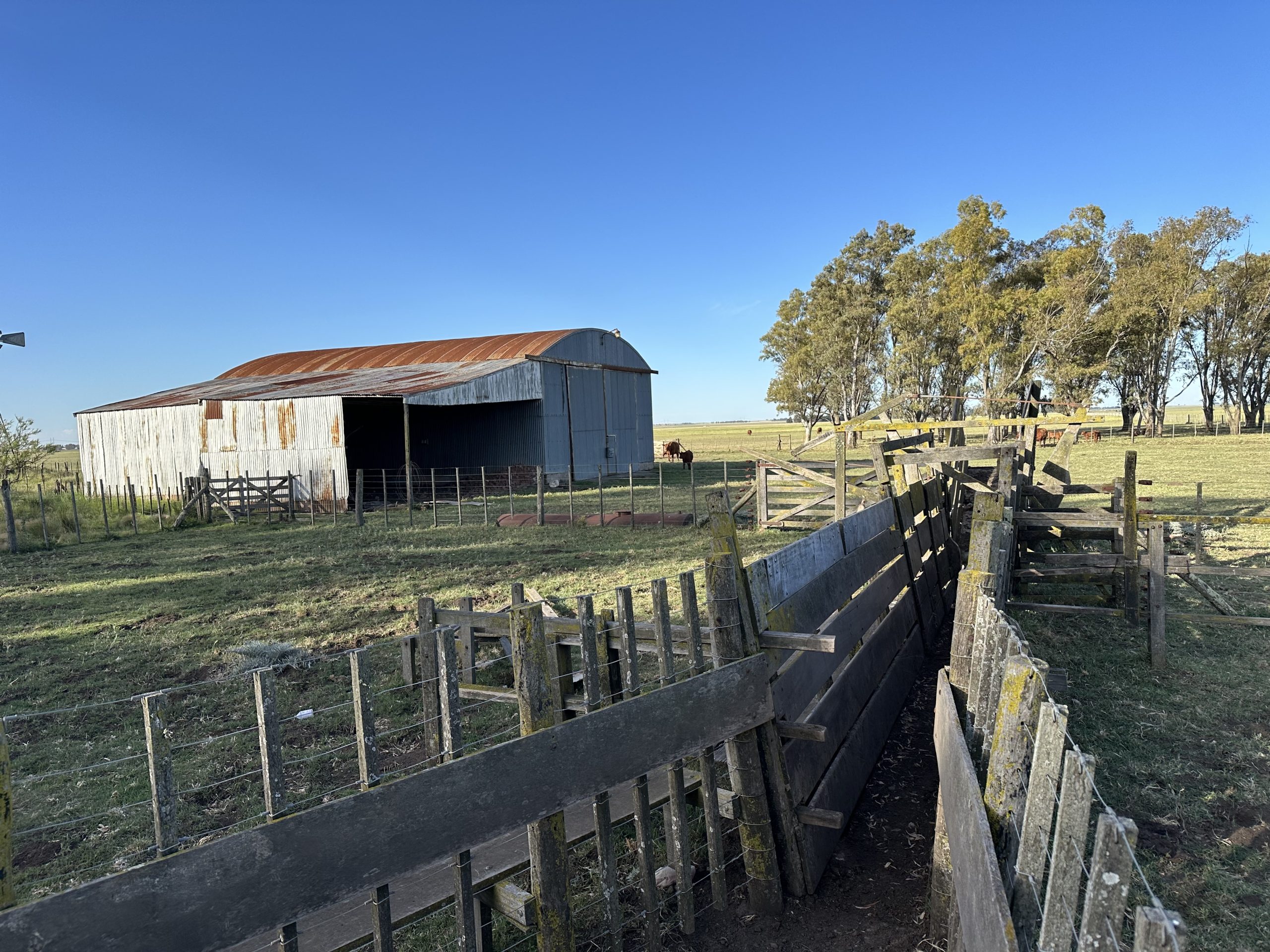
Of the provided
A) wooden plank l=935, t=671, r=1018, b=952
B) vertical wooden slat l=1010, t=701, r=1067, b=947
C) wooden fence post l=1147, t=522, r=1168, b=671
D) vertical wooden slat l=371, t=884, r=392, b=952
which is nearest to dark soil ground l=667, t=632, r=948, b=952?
wooden plank l=935, t=671, r=1018, b=952

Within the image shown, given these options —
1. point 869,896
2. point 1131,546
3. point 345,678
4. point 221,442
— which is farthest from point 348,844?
point 221,442

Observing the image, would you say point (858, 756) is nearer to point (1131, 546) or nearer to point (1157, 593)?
point (1157, 593)

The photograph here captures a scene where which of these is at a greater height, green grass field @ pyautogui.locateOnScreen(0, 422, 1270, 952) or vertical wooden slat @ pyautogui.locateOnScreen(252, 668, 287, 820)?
vertical wooden slat @ pyautogui.locateOnScreen(252, 668, 287, 820)

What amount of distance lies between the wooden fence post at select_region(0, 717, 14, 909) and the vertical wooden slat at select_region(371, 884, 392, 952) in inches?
36.1

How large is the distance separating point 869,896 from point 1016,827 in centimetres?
194

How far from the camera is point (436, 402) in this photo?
23.9m

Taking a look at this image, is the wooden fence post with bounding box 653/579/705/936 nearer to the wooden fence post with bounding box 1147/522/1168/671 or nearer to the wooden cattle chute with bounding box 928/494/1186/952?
the wooden cattle chute with bounding box 928/494/1186/952

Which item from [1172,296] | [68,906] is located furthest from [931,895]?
[1172,296]

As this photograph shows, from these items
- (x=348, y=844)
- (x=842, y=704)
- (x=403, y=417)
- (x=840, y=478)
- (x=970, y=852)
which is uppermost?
(x=403, y=417)

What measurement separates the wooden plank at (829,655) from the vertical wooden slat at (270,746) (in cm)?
213

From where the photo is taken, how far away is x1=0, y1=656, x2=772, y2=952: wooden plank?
5.70 ft

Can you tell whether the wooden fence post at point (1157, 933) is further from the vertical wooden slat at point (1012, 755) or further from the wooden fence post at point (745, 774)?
the wooden fence post at point (745, 774)

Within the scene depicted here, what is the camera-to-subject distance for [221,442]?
25797 millimetres

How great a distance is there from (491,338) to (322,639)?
26.1 metres
